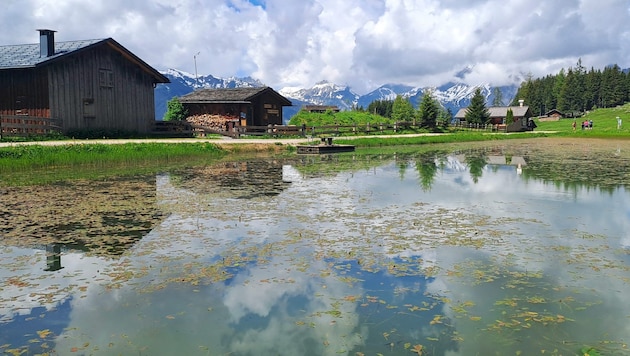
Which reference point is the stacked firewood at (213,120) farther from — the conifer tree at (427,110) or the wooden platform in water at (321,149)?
the conifer tree at (427,110)

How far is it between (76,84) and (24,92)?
3.25 metres

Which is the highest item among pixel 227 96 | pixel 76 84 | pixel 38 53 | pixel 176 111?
pixel 38 53

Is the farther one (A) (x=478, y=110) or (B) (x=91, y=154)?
(A) (x=478, y=110)

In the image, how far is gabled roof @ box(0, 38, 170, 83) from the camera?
108 ft

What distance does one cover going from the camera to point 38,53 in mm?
35156

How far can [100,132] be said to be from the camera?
36312mm

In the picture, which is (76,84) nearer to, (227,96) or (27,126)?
(27,126)

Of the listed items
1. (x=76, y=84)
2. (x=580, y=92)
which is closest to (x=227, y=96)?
(x=76, y=84)

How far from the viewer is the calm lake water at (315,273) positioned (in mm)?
5773

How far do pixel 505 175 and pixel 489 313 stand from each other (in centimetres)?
1601

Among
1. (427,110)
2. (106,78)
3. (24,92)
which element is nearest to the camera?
(24,92)

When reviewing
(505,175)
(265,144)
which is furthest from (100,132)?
(505,175)

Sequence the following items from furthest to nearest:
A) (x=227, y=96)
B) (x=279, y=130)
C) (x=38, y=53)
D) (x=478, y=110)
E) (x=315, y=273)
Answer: (x=478, y=110)
(x=227, y=96)
(x=279, y=130)
(x=38, y=53)
(x=315, y=273)

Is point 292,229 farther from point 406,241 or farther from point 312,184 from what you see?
point 312,184
